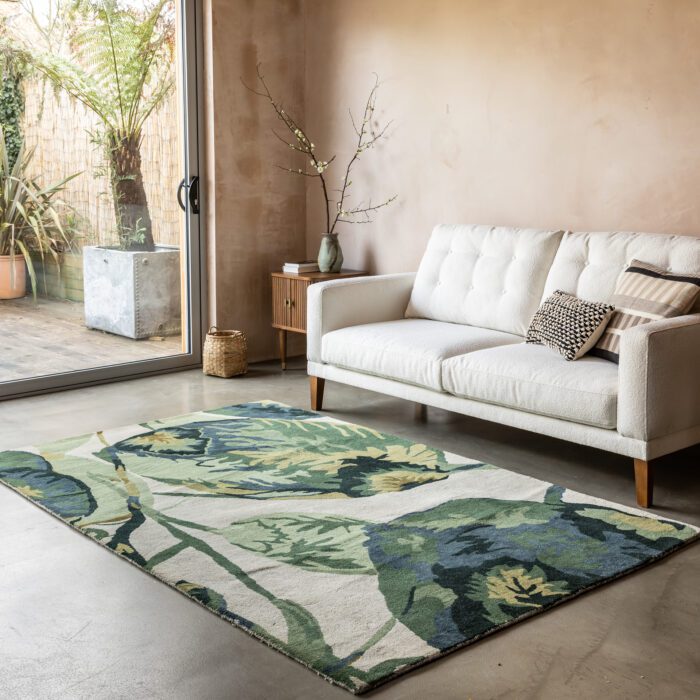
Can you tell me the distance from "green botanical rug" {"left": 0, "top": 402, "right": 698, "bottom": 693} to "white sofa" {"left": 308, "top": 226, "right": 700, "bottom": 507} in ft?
0.83

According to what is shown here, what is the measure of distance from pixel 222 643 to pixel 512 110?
3.26 metres

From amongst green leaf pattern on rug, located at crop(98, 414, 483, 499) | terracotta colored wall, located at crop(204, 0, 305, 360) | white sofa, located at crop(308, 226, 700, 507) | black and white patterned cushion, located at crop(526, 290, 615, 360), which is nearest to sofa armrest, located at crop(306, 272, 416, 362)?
white sofa, located at crop(308, 226, 700, 507)

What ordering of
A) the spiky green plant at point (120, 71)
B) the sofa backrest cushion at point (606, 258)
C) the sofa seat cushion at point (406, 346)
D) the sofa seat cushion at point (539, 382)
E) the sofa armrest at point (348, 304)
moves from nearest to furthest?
the sofa seat cushion at point (539, 382)
the sofa backrest cushion at point (606, 258)
the sofa seat cushion at point (406, 346)
the sofa armrest at point (348, 304)
the spiky green plant at point (120, 71)

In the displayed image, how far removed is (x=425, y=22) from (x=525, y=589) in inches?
136

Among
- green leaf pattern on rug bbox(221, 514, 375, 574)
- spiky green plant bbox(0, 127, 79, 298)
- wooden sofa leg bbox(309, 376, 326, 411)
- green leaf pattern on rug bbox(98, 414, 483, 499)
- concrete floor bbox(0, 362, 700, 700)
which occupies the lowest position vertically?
concrete floor bbox(0, 362, 700, 700)

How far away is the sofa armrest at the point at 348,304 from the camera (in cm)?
449

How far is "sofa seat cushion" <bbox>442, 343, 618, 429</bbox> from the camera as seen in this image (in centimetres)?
332

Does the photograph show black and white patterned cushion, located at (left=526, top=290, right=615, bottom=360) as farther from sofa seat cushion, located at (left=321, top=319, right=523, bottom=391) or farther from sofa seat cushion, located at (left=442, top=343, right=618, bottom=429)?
sofa seat cushion, located at (left=321, top=319, right=523, bottom=391)

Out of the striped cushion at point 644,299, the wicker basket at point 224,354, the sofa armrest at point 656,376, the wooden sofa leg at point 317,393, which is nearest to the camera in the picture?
the sofa armrest at point 656,376

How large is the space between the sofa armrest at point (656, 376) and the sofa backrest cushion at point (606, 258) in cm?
47

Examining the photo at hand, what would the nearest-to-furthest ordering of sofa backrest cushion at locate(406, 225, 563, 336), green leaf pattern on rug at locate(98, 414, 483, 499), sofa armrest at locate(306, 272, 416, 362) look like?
green leaf pattern on rug at locate(98, 414, 483, 499), sofa backrest cushion at locate(406, 225, 563, 336), sofa armrest at locate(306, 272, 416, 362)

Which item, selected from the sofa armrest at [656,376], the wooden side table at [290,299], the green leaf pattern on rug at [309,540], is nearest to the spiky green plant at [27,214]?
the wooden side table at [290,299]

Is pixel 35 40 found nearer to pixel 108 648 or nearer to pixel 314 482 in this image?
pixel 314 482

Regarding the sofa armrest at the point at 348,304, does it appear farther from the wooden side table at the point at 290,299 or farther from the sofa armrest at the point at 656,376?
the sofa armrest at the point at 656,376
